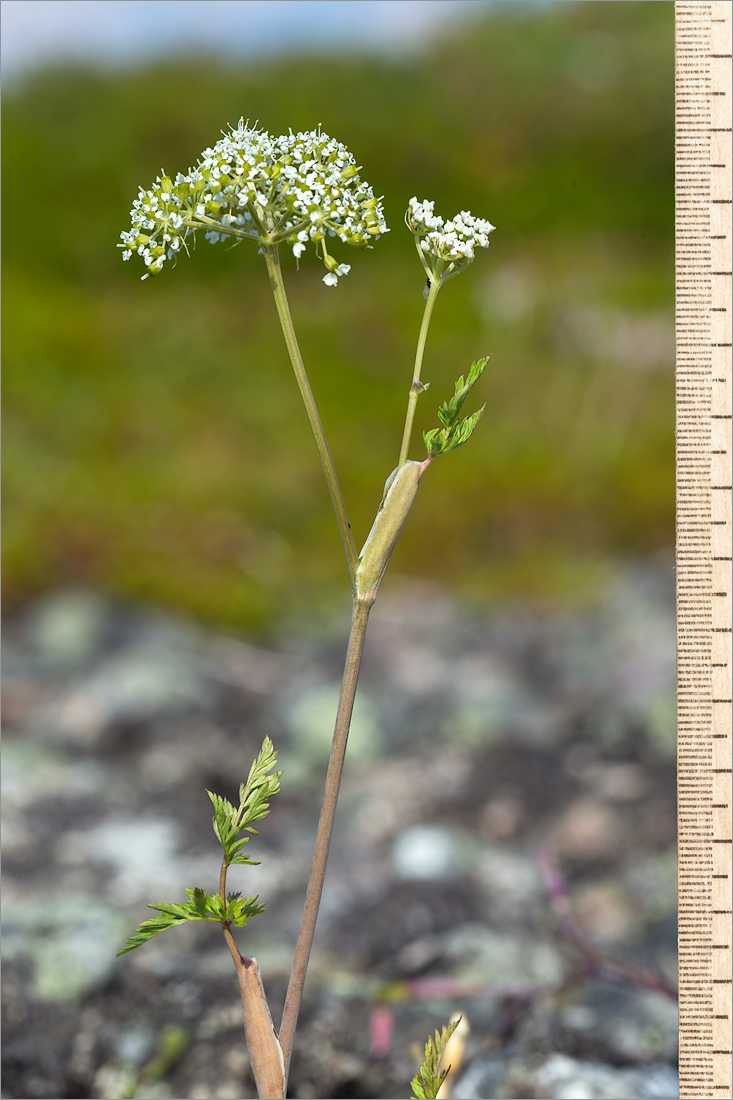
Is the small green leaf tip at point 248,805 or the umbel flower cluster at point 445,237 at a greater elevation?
the umbel flower cluster at point 445,237

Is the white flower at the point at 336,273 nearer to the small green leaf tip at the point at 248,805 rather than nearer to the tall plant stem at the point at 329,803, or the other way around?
the tall plant stem at the point at 329,803

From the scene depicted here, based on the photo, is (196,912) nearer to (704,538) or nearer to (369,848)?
(704,538)

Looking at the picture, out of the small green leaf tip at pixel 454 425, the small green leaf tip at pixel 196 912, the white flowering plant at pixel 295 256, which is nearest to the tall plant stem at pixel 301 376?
the white flowering plant at pixel 295 256

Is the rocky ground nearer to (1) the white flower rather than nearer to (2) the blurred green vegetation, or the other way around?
(2) the blurred green vegetation

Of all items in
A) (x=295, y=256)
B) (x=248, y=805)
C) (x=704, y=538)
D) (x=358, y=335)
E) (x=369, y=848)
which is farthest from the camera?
(x=358, y=335)

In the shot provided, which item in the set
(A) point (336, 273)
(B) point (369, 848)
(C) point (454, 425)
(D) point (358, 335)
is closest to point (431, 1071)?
(C) point (454, 425)

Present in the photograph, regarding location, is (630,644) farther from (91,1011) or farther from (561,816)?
(91,1011)
